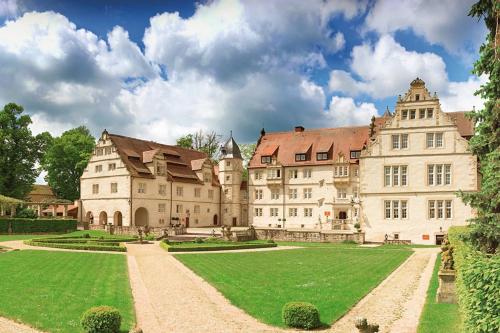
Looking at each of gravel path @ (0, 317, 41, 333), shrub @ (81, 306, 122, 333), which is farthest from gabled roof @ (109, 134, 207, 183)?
shrub @ (81, 306, 122, 333)

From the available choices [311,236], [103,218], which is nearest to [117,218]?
[103,218]

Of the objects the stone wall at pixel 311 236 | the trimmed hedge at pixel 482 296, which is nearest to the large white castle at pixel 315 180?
the stone wall at pixel 311 236

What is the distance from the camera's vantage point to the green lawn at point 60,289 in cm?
1466

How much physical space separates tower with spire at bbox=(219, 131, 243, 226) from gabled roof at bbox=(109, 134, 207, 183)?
13.6 feet

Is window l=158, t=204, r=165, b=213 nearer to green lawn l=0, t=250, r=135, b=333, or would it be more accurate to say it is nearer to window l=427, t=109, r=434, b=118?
green lawn l=0, t=250, r=135, b=333

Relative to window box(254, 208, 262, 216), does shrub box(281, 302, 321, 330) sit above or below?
below

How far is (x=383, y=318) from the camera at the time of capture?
15172 millimetres

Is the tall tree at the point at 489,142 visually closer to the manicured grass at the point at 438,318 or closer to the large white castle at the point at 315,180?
the manicured grass at the point at 438,318

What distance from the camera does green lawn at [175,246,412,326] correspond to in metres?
16.7

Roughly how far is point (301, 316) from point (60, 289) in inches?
410

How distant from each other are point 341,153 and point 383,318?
51012mm

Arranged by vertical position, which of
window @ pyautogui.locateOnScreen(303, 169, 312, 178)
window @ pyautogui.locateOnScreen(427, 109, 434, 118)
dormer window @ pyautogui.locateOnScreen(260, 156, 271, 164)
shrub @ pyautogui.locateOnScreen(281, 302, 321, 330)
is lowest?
shrub @ pyautogui.locateOnScreen(281, 302, 321, 330)

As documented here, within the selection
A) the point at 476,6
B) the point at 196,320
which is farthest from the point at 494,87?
the point at 196,320

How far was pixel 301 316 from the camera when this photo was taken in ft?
45.2
